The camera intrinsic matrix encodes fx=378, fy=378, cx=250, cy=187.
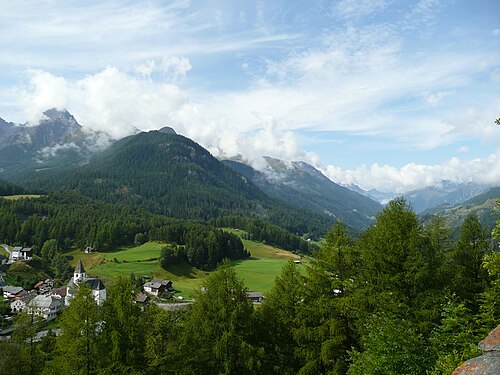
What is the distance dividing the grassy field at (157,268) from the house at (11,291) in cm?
2036

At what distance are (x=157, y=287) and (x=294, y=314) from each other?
8122cm

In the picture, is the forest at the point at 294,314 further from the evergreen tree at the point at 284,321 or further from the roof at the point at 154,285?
the roof at the point at 154,285

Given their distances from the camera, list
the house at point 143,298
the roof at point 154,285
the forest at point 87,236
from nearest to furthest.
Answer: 1. the house at point 143,298
2. the roof at point 154,285
3. the forest at point 87,236

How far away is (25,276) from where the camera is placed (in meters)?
104

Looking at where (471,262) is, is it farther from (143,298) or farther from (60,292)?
(60,292)

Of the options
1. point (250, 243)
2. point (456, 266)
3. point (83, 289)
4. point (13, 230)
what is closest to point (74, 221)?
point (13, 230)

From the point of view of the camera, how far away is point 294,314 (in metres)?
24.9

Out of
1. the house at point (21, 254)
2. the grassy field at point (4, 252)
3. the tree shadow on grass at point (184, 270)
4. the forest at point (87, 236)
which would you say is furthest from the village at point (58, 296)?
the tree shadow on grass at point (184, 270)

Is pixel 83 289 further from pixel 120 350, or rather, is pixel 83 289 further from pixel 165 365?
pixel 165 365

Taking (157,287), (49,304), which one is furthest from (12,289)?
(157,287)

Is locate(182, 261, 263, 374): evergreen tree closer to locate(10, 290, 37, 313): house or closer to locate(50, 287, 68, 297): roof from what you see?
locate(10, 290, 37, 313): house

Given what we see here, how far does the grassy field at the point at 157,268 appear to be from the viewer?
109m

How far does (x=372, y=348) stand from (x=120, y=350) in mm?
14063

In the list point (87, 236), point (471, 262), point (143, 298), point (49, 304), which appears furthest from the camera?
point (87, 236)
